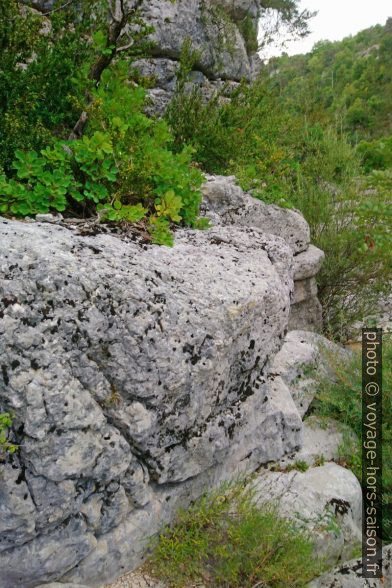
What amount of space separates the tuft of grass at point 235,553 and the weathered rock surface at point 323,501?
310 mm

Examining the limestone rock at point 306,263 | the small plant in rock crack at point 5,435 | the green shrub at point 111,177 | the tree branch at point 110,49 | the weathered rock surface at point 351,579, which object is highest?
the tree branch at point 110,49

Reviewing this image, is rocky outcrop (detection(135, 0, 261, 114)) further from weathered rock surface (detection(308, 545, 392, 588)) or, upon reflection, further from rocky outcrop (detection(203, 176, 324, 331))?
weathered rock surface (detection(308, 545, 392, 588))

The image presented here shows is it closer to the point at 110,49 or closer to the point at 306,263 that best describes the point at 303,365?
the point at 306,263

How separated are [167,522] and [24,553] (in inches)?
44.3

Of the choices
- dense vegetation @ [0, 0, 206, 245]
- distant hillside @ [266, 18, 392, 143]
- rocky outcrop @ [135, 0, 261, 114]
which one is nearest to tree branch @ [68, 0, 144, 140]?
dense vegetation @ [0, 0, 206, 245]

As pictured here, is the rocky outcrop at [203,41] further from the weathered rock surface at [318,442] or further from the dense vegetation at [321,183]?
the weathered rock surface at [318,442]

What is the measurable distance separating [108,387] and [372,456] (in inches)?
136

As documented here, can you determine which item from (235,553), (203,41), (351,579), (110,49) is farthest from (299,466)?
(203,41)

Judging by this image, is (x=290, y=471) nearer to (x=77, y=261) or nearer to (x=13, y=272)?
(x=77, y=261)

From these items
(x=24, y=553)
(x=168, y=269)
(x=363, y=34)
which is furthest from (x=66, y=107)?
(x=363, y=34)

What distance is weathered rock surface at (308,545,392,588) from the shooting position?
3312 millimetres

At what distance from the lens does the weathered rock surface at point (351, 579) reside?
10.9ft

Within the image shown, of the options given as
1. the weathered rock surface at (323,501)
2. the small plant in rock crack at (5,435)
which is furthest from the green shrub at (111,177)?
the weathered rock surface at (323,501)

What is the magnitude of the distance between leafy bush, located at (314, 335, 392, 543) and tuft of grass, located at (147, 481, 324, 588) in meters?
1.67
